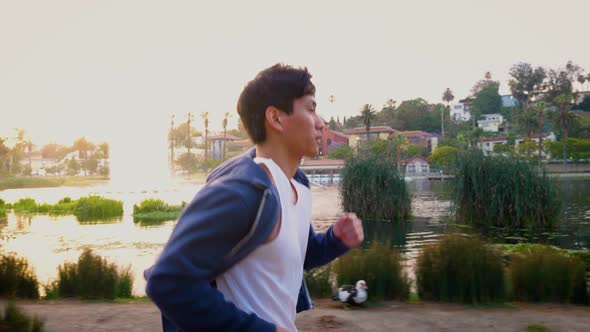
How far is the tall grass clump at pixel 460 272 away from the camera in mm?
5973

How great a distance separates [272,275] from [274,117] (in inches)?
13.9

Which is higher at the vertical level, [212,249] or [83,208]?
[212,249]

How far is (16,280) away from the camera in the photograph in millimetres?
6926

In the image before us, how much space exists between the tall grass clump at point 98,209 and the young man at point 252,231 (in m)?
24.0

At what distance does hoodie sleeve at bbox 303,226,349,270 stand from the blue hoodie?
49cm

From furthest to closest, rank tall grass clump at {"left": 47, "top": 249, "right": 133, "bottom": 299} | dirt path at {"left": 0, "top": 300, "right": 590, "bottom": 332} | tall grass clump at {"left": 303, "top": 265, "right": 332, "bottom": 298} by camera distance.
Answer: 1. tall grass clump at {"left": 47, "top": 249, "right": 133, "bottom": 299}
2. tall grass clump at {"left": 303, "top": 265, "right": 332, "bottom": 298}
3. dirt path at {"left": 0, "top": 300, "right": 590, "bottom": 332}

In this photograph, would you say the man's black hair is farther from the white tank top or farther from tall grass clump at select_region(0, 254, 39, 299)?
tall grass clump at select_region(0, 254, 39, 299)

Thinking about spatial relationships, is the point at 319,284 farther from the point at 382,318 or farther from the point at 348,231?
the point at 348,231

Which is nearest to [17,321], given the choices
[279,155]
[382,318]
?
[279,155]

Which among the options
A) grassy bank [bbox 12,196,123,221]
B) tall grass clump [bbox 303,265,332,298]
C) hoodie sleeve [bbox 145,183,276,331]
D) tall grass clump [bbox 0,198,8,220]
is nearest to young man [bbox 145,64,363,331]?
hoodie sleeve [bbox 145,183,276,331]

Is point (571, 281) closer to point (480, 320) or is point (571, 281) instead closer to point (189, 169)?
point (480, 320)

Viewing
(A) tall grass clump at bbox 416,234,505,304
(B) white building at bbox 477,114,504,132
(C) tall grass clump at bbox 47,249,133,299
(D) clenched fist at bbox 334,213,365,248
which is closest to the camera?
(D) clenched fist at bbox 334,213,365,248

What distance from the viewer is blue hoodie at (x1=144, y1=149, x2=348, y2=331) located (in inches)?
40.6

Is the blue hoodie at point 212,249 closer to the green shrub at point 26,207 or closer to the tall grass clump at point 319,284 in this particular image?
the tall grass clump at point 319,284
